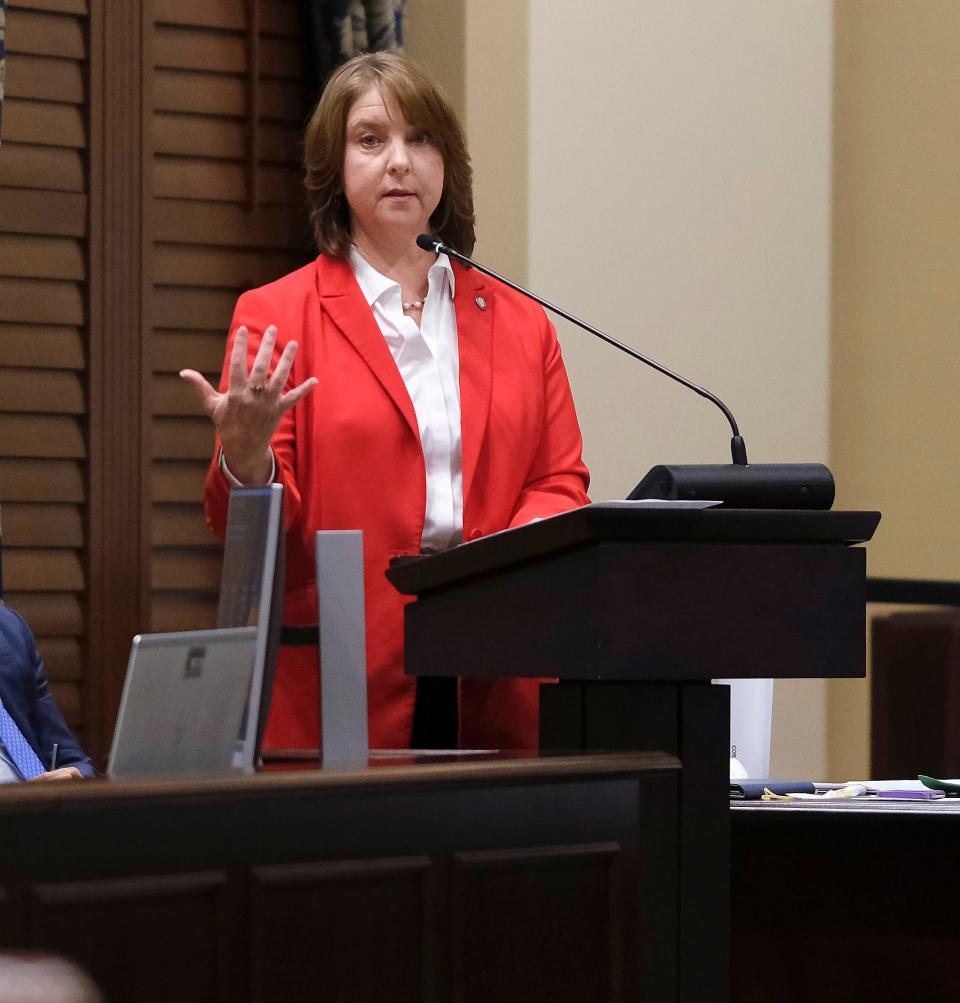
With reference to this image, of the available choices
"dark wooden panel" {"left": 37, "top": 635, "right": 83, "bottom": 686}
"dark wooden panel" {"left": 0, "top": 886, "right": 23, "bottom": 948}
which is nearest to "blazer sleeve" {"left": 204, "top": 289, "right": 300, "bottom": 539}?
"dark wooden panel" {"left": 0, "top": 886, "right": 23, "bottom": 948}

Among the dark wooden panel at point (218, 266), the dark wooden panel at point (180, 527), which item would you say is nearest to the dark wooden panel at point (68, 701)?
the dark wooden panel at point (180, 527)

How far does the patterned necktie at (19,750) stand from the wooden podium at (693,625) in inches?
39.2

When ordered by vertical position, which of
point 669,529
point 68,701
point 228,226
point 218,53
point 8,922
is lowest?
point 68,701

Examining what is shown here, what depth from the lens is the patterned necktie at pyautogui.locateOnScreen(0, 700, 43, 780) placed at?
82.3 inches

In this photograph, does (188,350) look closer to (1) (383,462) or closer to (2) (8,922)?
(1) (383,462)

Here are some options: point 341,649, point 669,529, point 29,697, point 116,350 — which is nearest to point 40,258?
point 116,350

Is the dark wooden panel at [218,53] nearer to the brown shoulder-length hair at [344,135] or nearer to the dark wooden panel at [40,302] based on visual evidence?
the dark wooden panel at [40,302]

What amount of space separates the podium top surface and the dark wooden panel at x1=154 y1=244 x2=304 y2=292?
2.05 m

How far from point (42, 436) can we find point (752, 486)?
202 cm

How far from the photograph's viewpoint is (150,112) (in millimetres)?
3205

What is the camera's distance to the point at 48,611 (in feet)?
10.3

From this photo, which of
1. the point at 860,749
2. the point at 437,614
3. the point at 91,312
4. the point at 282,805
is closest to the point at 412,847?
the point at 282,805

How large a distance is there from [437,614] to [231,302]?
6.60ft

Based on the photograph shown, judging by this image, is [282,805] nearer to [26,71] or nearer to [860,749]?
[26,71]
